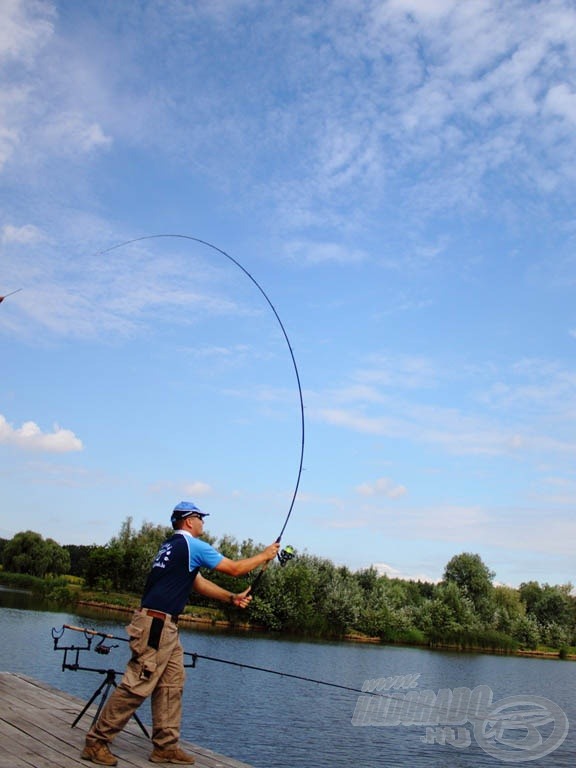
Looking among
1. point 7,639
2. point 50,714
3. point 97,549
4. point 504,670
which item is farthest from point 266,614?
point 50,714

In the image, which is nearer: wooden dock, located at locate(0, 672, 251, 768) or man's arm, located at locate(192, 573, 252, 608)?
wooden dock, located at locate(0, 672, 251, 768)

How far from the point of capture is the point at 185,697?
21.0 m

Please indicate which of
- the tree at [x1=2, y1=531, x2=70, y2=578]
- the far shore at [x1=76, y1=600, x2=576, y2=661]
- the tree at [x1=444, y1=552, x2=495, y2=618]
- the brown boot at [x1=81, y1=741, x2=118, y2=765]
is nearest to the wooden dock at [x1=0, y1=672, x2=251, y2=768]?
the brown boot at [x1=81, y1=741, x2=118, y2=765]

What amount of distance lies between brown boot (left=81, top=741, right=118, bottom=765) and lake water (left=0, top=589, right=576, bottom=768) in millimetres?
1570

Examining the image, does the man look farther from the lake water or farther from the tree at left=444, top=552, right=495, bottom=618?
the tree at left=444, top=552, right=495, bottom=618

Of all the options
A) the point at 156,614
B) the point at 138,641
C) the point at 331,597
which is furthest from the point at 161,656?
the point at 331,597

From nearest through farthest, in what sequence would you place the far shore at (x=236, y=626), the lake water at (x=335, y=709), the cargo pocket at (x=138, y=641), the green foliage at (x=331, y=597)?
1. the cargo pocket at (x=138, y=641)
2. the lake water at (x=335, y=709)
3. the far shore at (x=236, y=626)
4. the green foliage at (x=331, y=597)

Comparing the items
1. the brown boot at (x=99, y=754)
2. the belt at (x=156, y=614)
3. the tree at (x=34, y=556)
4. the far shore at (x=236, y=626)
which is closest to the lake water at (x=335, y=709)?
the brown boot at (x=99, y=754)

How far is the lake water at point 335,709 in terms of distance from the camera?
16109mm

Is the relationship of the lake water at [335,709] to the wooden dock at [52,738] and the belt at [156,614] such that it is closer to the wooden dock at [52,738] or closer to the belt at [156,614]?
the wooden dock at [52,738]

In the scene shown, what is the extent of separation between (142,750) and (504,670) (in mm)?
46461

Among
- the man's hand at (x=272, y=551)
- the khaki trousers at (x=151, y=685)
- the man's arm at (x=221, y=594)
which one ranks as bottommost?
the khaki trousers at (x=151, y=685)

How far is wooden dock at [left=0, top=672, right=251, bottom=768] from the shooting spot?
6.19m

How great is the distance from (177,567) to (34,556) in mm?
84240
